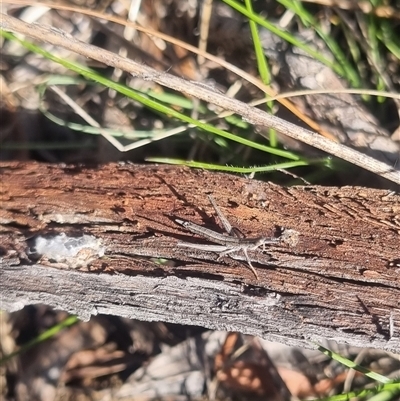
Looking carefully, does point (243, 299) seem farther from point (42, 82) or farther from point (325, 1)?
point (42, 82)

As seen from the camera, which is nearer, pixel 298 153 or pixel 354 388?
pixel 298 153

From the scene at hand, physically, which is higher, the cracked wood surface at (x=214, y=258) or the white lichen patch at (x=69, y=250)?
the cracked wood surface at (x=214, y=258)

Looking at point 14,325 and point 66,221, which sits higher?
point 66,221

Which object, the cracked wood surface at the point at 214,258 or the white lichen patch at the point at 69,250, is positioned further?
the white lichen patch at the point at 69,250

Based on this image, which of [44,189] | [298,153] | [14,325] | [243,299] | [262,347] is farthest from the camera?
[14,325]

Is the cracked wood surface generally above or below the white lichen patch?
above

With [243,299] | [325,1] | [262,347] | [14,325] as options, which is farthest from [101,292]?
[325,1]

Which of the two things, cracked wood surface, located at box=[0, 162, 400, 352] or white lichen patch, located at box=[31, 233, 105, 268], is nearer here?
cracked wood surface, located at box=[0, 162, 400, 352]

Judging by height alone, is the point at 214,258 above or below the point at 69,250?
above
